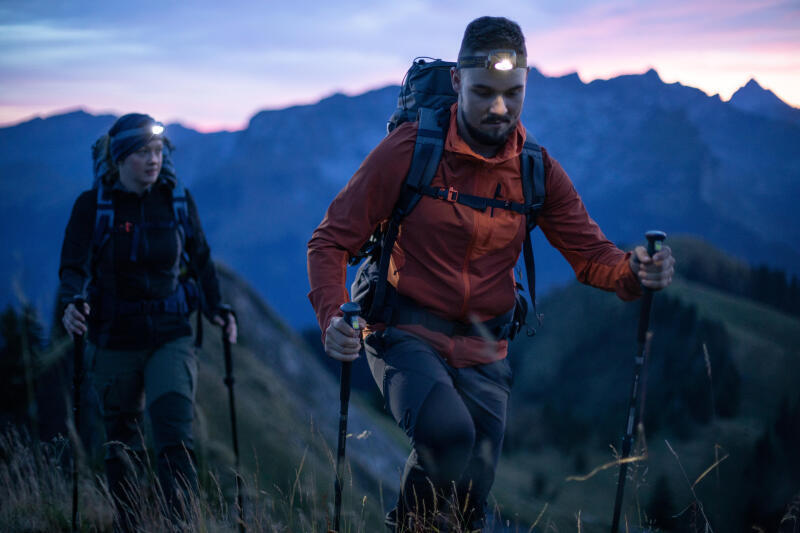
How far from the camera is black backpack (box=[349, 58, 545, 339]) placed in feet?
12.0

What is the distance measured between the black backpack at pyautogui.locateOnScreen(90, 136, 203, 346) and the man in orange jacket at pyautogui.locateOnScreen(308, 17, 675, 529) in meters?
2.20

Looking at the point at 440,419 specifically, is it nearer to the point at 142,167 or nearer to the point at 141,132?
the point at 142,167

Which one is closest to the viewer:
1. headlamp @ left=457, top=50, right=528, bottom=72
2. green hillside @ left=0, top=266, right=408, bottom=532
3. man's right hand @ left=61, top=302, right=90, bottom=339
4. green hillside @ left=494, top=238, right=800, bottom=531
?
headlamp @ left=457, top=50, right=528, bottom=72

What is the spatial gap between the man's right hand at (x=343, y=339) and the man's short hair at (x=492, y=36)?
1.81 meters

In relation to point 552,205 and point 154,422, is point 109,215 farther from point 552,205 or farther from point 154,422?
point 552,205

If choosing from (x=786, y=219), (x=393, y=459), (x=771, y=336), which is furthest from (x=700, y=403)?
(x=786, y=219)

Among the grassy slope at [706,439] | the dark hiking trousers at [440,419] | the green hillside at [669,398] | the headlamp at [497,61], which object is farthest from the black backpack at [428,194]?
the grassy slope at [706,439]

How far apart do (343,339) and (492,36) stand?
200 cm

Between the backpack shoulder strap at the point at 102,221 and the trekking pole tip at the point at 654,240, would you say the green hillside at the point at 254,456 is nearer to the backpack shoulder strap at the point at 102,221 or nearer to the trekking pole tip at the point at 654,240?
the backpack shoulder strap at the point at 102,221

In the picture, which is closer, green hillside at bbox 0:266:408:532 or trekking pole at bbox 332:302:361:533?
trekking pole at bbox 332:302:361:533

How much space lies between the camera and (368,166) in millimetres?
3617

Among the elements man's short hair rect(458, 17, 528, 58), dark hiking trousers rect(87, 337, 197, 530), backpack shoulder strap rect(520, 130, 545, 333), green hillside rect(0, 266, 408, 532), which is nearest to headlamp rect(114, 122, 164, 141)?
dark hiking trousers rect(87, 337, 197, 530)

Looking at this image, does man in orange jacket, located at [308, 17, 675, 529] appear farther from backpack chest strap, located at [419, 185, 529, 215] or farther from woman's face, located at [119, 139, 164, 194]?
woman's face, located at [119, 139, 164, 194]

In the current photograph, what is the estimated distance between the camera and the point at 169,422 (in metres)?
4.66
